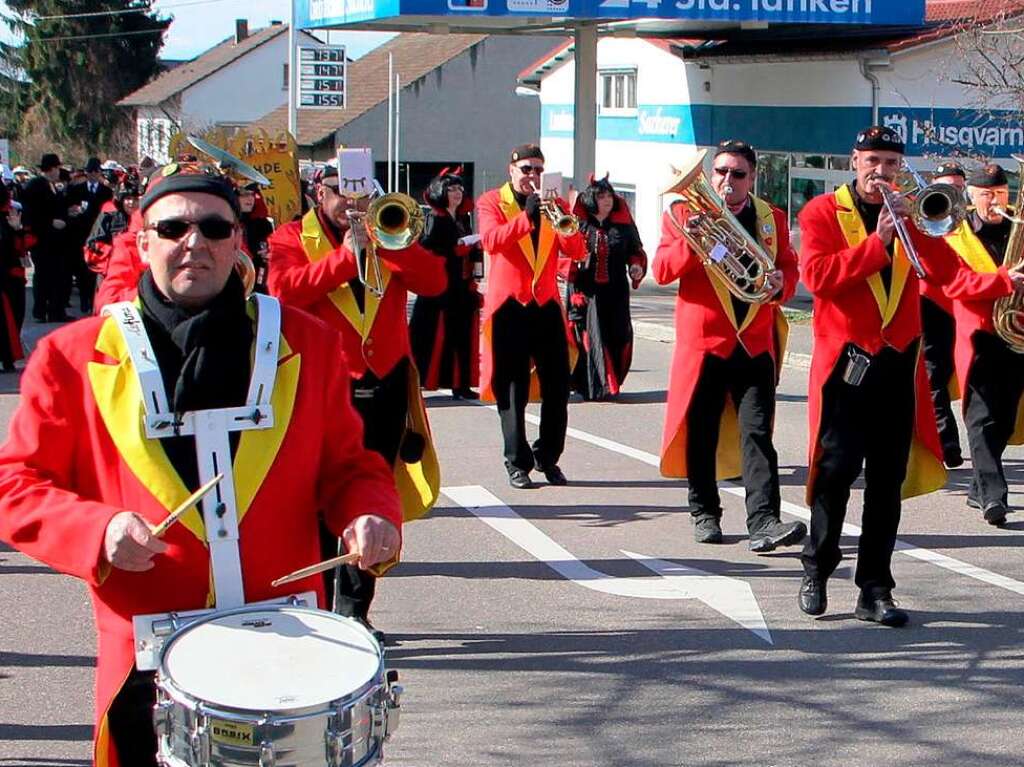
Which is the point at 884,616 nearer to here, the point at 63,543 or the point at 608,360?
the point at 63,543

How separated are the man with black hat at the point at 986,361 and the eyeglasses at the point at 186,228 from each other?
20.1 feet

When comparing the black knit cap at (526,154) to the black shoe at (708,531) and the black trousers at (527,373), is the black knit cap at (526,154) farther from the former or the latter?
the black shoe at (708,531)

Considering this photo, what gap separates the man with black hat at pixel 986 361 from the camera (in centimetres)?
889

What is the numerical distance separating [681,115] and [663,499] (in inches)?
772

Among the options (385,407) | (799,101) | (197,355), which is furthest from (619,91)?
(197,355)

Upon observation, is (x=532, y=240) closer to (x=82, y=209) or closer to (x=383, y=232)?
(x=383, y=232)

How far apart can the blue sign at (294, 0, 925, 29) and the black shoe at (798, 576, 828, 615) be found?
15.3 metres

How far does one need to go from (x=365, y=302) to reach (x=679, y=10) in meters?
15.9

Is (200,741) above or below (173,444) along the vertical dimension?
below

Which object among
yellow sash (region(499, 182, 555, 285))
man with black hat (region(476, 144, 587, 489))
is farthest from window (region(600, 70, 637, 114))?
man with black hat (region(476, 144, 587, 489))

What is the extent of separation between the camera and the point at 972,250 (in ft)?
29.1

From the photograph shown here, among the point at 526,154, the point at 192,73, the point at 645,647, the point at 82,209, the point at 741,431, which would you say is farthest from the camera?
the point at 192,73

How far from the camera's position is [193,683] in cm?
305

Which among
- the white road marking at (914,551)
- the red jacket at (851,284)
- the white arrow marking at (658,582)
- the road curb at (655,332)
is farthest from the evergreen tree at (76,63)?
the red jacket at (851,284)
